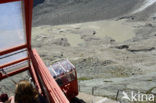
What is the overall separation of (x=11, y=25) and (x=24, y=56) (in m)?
2.44

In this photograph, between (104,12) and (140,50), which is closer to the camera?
(140,50)

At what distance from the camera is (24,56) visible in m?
6.46

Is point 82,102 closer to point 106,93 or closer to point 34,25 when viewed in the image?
point 106,93

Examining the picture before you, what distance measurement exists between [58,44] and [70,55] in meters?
3.41

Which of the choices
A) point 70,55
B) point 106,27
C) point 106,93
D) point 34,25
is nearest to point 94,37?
point 106,27

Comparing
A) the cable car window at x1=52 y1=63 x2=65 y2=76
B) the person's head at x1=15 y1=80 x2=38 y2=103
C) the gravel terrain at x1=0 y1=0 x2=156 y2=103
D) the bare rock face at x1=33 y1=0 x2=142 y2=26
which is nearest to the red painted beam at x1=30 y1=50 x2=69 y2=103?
the person's head at x1=15 y1=80 x2=38 y2=103

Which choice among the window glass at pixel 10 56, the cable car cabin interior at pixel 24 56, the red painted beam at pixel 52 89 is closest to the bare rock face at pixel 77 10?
the cable car cabin interior at pixel 24 56

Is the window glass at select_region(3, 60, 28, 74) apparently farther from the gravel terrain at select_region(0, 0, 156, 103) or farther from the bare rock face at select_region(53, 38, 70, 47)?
the bare rock face at select_region(53, 38, 70, 47)

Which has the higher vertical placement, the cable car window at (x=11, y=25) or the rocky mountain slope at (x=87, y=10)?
the rocky mountain slope at (x=87, y=10)

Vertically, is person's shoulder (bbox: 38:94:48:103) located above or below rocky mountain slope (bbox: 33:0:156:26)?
below

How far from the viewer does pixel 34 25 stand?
1072 inches

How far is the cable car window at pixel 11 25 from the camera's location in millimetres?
3531

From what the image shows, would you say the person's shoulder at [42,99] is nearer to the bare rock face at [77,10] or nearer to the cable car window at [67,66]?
the cable car window at [67,66]

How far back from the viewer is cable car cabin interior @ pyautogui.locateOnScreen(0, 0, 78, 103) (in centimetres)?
354
